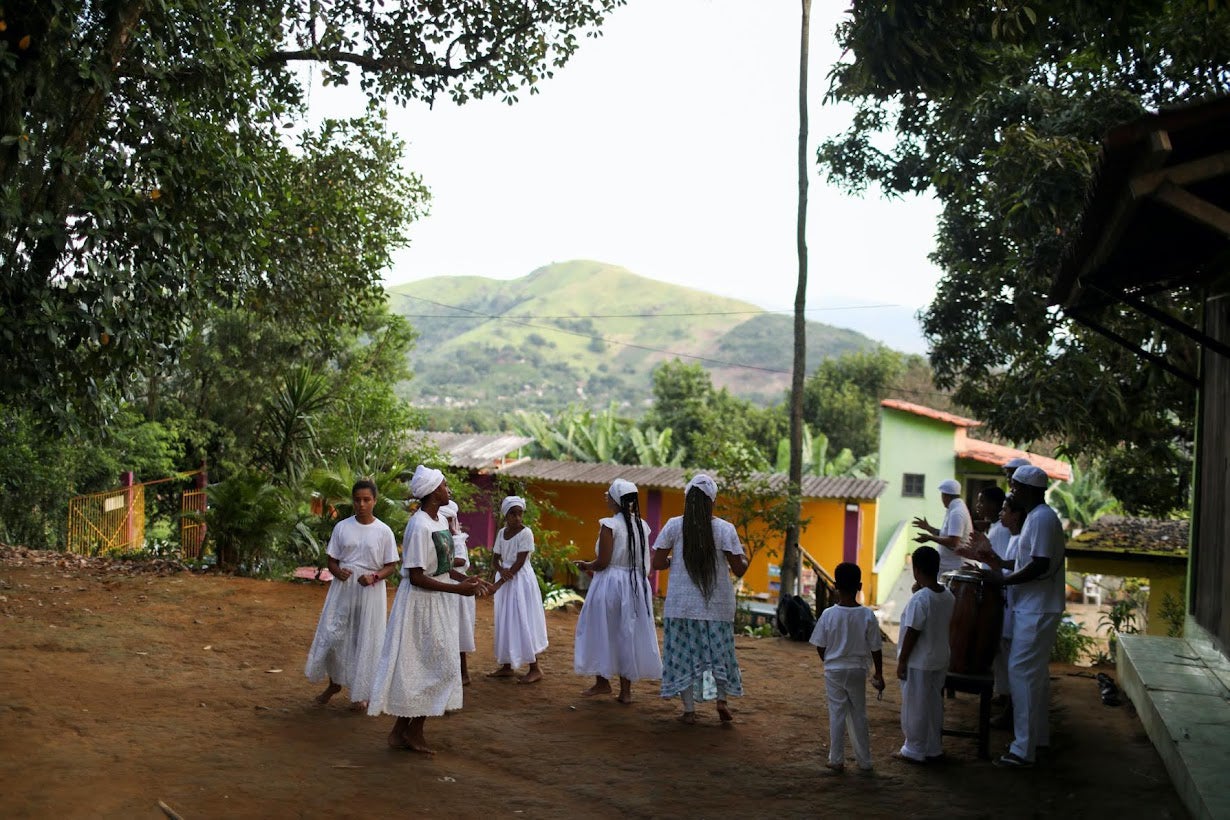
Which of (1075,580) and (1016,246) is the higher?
(1016,246)

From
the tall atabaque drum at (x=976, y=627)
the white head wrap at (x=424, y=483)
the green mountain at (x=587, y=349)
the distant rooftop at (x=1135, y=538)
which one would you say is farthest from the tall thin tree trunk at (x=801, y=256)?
the green mountain at (x=587, y=349)

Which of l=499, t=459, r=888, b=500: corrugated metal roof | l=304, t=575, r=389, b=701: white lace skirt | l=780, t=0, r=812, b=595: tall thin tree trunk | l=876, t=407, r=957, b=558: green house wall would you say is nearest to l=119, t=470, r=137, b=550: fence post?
l=499, t=459, r=888, b=500: corrugated metal roof

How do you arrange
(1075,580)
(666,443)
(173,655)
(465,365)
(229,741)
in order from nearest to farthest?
(229,741) < (173,655) < (666,443) < (1075,580) < (465,365)

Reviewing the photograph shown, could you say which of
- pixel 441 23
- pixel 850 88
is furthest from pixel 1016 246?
pixel 441 23

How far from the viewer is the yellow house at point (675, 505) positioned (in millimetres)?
23828

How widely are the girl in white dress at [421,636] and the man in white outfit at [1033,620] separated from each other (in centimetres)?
333

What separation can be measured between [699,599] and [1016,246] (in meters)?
8.84

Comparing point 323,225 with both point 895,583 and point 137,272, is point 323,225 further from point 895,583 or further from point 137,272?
point 895,583

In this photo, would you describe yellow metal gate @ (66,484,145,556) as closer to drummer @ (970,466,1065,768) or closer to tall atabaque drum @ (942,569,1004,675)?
tall atabaque drum @ (942,569,1004,675)

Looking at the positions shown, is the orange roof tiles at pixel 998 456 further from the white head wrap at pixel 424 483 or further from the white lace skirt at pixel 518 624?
the white head wrap at pixel 424 483

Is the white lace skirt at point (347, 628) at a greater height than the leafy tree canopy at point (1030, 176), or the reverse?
the leafy tree canopy at point (1030, 176)

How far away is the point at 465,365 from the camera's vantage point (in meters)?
125

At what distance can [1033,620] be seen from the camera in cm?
669

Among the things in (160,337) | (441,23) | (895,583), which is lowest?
(895,583)
